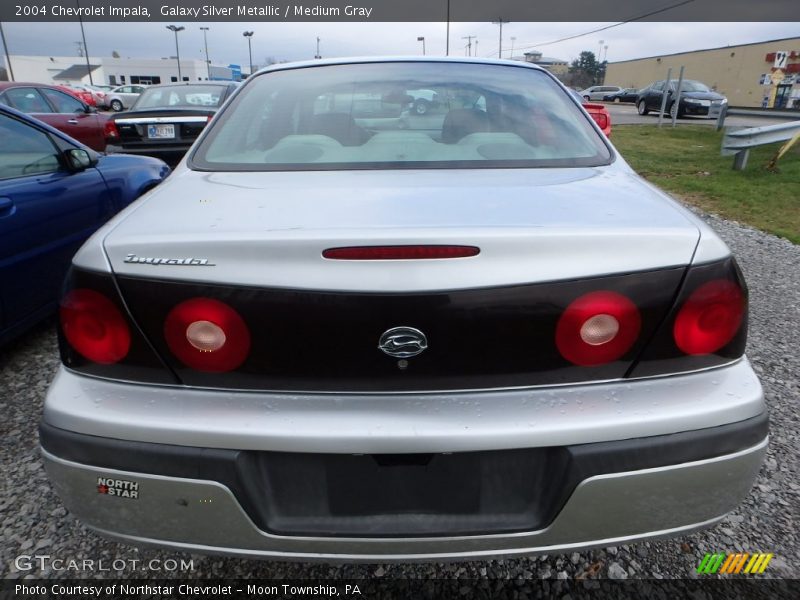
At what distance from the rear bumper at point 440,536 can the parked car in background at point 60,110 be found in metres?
7.56

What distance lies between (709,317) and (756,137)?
29.5 feet

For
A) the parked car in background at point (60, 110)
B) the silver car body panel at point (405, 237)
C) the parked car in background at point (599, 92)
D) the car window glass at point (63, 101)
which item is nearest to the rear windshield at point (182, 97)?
the parked car in background at point (60, 110)

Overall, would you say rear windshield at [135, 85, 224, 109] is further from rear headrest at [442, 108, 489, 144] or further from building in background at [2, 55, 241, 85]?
building in background at [2, 55, 241, 85]

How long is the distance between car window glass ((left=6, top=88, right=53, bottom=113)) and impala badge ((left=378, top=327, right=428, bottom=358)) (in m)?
8.14

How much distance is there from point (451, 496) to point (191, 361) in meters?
0.67

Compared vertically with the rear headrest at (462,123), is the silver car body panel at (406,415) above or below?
below

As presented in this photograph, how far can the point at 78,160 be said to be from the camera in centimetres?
336

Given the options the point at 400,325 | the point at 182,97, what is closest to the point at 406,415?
the point at 400,325

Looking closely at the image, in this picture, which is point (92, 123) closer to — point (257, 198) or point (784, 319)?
point (257, 198)

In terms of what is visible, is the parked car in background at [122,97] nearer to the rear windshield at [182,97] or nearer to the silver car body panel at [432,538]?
the rear windshield at [182,97]

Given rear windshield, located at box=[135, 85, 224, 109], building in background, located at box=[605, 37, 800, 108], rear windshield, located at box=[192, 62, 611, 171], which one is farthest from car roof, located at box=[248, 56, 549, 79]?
building in background, located at box=[605, 37, 800, 108]

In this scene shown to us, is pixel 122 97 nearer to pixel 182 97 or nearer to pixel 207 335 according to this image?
pixel 182 97

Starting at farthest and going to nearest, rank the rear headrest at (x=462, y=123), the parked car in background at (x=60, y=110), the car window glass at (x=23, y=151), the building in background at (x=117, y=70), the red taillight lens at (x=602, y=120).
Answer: the building in background at (x=117, y=70)
the parked car in background at (x=60, y=110)
the red taillight lens at (x=602, y=120)
the car window glass at (x=23, y=151)
the rear headrest at (x=462, y=123)

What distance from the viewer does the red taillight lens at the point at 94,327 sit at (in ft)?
4.23
